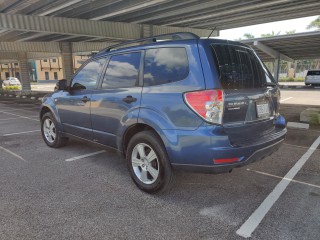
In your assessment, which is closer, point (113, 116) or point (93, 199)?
point (93, 199)

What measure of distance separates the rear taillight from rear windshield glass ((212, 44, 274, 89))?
18 cm

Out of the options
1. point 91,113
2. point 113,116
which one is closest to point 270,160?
point 113,116

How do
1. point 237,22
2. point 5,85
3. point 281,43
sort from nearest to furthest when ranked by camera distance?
point 237,22 → point 281,43 → point 5,85

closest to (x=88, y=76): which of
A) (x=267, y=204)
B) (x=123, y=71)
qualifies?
(x=123, y=71)

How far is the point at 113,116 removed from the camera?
3.83 m

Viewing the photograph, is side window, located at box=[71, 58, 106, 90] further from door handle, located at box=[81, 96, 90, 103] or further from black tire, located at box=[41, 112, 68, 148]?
black tire, located at box=[41, 112, 68, 148]

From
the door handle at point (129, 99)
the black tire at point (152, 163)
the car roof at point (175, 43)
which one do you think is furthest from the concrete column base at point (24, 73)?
the black tire at point (152, 163)

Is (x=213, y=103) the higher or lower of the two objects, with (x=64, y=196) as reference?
higher

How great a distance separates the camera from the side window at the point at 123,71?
3.67 m

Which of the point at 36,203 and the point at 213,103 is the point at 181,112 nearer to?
the point at 213,103

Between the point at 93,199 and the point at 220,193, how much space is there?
5.34ft

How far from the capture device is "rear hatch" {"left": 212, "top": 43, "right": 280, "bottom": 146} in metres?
2.98

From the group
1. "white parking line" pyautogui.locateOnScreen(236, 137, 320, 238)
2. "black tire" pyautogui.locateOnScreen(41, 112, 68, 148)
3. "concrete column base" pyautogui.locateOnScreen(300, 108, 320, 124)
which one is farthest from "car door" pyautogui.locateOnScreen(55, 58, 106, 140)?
"concrete column base" pyautogui.locateOnScreen(300, 108, 320, 124)

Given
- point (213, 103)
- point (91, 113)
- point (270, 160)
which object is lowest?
point (270, 160)
